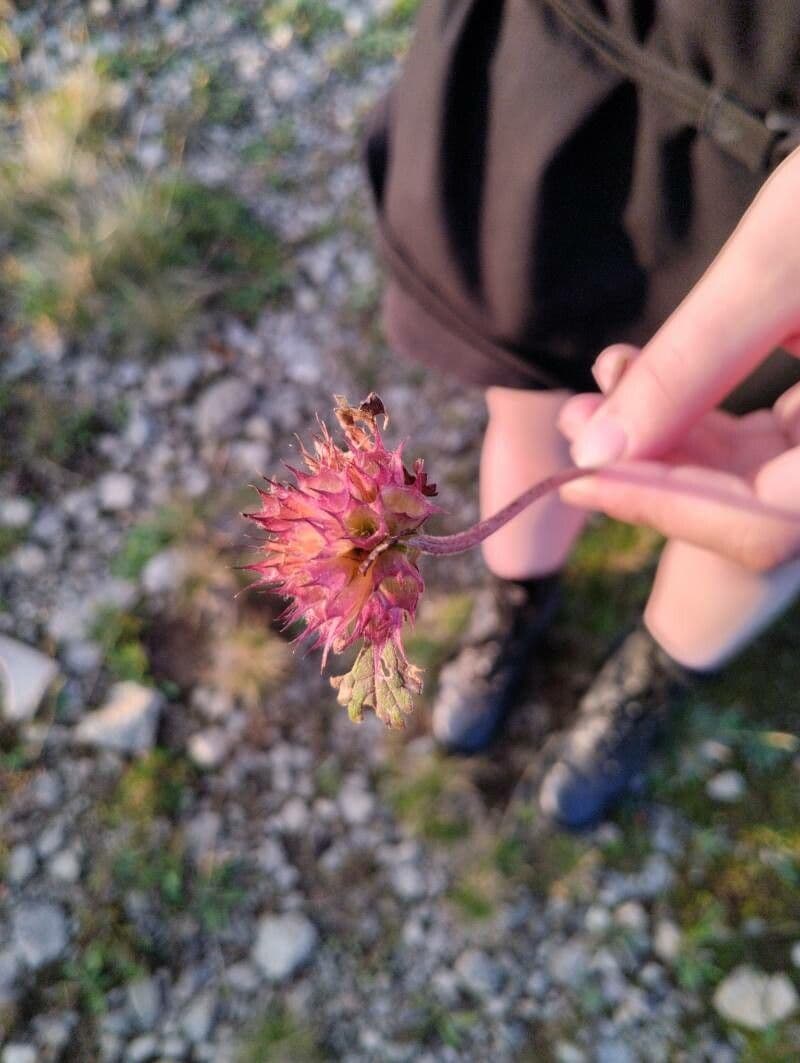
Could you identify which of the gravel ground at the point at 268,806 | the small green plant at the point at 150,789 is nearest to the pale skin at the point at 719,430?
the gravel ground at the point at 268,806

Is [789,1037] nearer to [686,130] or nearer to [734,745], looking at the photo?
[734,745]

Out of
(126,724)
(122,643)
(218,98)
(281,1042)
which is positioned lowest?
(281,1042)

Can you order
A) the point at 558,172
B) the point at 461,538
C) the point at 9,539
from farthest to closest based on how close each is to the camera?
the point at 9,539 → the point at 558,172 → the point at 461,538

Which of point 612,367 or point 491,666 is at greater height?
point 612,367

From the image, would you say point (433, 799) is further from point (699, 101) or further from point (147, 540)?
point (699, 101)

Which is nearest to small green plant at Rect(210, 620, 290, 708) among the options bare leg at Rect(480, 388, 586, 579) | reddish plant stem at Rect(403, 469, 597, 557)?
bare leg at Rect(480, 388, 586, 579)

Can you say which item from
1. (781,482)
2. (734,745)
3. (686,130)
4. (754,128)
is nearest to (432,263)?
(686,130)

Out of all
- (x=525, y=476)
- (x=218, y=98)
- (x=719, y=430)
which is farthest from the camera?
(x=218, y=98)

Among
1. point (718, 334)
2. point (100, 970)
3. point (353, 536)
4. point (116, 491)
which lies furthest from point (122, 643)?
point (718, 334)
